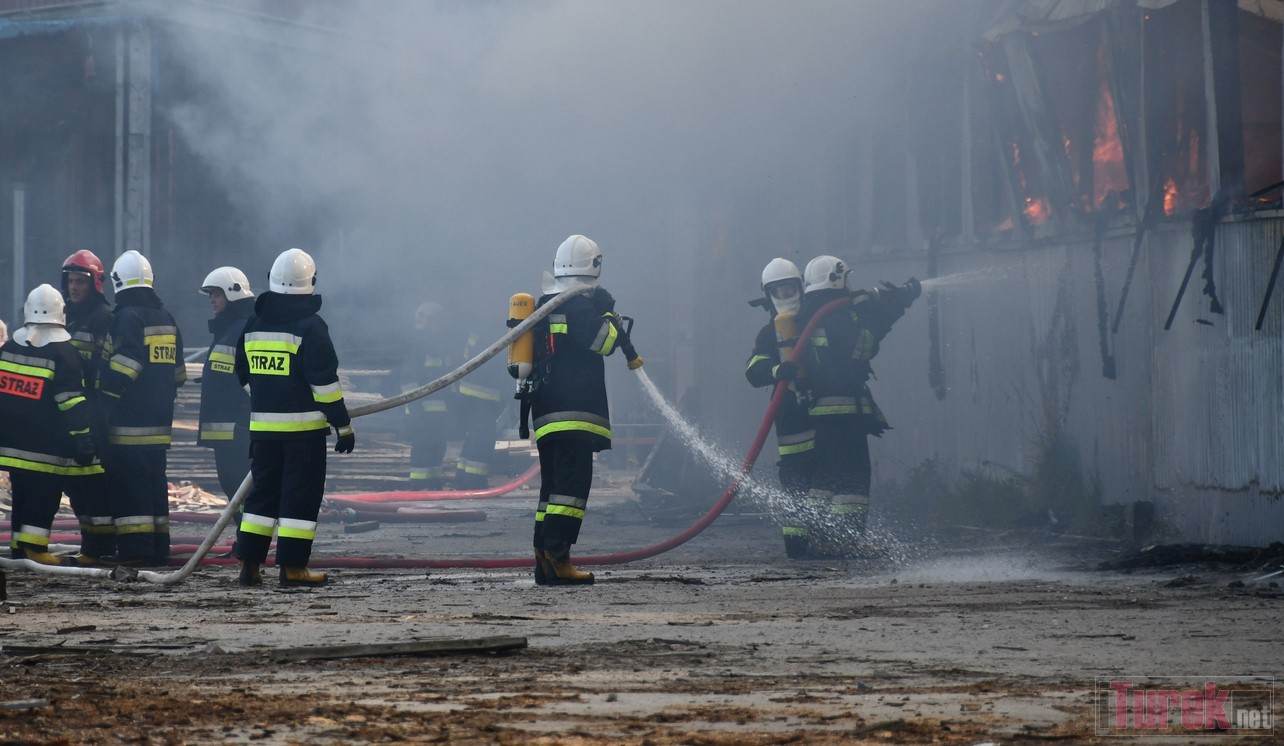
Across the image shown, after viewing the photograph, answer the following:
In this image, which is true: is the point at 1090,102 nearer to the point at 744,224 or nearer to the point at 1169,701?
the point at 744,224

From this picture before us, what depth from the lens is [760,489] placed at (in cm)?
1258

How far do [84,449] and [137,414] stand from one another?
47cm

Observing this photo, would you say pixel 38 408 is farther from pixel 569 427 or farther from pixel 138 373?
pixel 569 427

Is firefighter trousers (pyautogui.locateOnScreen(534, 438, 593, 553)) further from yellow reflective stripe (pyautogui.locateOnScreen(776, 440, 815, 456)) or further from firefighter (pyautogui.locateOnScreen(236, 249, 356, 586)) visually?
yellow reflective stripe (pyautogui.locateOnScreen(776, 440, 815, 456))

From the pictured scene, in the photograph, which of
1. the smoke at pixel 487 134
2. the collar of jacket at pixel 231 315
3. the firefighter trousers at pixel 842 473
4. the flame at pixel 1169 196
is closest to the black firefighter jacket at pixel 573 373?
the firefighter trousers at pixel 842 473

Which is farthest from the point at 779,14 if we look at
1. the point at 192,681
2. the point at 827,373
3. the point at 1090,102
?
the point at 192,681

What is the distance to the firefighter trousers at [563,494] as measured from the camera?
26.5 ft

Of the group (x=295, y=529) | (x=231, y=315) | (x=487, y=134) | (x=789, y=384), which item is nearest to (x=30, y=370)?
(x=231, y=315)

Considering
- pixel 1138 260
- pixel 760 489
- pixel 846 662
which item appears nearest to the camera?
pixel 846 662

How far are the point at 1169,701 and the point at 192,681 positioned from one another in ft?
9.06

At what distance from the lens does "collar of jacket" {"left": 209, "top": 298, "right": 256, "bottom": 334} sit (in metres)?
9.88

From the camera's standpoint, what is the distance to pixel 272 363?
7938 millimetres

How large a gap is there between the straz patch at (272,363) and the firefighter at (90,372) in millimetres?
1794

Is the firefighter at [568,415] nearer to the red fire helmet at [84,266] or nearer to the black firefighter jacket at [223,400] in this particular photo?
the black firefighter jacket at [223,400]
